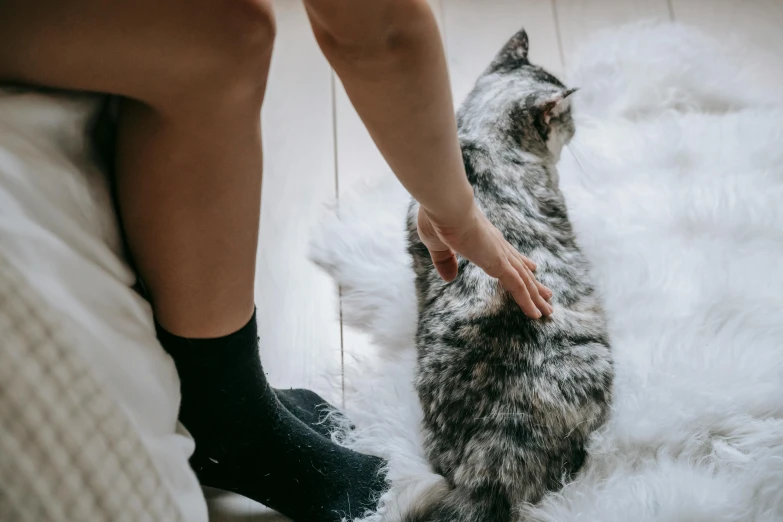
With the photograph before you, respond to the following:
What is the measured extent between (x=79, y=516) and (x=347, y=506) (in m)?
0.43

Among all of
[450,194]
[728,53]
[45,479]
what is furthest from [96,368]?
[728,53]

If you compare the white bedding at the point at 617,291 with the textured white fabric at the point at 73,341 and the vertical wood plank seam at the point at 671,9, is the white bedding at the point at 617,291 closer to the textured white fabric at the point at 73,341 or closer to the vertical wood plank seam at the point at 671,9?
the textured white fabric at the point at 73,341

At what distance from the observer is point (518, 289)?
0.79 meters

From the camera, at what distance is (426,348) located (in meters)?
0.88

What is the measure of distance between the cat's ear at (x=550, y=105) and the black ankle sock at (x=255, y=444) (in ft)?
1.90

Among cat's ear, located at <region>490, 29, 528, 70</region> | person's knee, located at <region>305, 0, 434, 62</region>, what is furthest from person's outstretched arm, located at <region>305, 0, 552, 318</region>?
cat's ear, located at <region>490, 29, 528, 70</region>

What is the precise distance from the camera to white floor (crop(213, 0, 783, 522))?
1.04 m

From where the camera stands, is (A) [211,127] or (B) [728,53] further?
(B) [728,53]

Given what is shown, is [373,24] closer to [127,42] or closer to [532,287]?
[127,42]

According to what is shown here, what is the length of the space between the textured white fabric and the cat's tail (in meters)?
0.28

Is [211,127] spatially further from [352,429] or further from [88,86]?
[352,429]

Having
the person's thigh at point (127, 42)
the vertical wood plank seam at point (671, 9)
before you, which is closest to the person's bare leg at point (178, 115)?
the person's thigh at point (127, 42)

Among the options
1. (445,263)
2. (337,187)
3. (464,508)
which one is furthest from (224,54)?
(337,187)

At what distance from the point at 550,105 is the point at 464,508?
A: 606mm
